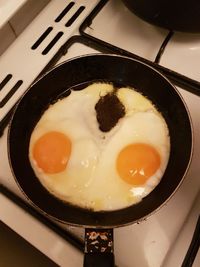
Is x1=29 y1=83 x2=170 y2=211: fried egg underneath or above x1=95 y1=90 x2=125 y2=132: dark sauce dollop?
underneath

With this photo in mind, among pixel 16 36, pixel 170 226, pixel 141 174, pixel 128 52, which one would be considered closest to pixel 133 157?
pixel 141 174

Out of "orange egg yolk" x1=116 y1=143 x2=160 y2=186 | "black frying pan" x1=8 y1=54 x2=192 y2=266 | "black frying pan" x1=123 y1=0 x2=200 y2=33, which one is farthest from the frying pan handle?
"black frying pan" x1=123 y1=0 x2=200 y2=33

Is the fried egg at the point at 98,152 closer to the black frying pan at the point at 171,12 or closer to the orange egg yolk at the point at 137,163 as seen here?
the orange egg yolk at the point at 137,163

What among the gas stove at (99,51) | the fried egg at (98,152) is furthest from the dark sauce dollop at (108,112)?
the gas stove at (99,51)

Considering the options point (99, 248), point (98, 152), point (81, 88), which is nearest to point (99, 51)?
point (81, 88)

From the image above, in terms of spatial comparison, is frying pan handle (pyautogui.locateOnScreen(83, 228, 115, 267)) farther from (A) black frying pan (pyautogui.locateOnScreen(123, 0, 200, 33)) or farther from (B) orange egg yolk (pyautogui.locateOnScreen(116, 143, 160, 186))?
(A) black frying pan (pyautogui.locateOnScreen(123, 0, 200, 33))

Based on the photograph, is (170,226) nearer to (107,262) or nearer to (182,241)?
(182,241)
